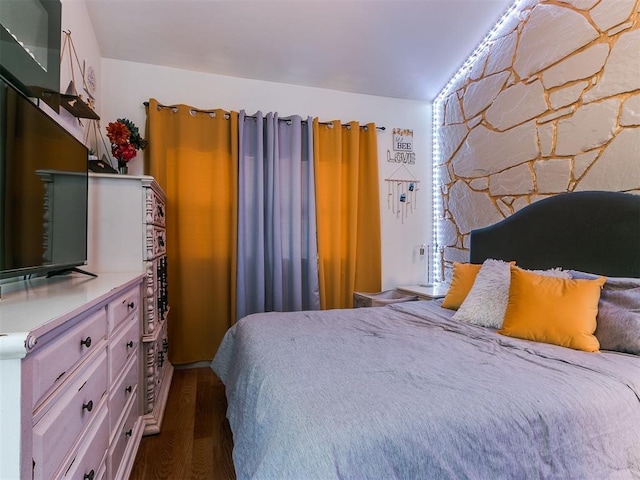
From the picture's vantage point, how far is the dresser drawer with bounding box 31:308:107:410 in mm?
688

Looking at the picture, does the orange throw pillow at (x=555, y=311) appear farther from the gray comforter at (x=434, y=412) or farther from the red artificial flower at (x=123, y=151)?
the red artificial flower at (x=123, y=151)

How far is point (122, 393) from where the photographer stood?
1407 mm

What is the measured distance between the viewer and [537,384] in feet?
3.59

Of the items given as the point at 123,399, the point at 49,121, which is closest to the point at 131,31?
the point at 49,121

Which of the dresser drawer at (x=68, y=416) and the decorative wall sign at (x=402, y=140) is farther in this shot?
the decorative wall sign at (x=402, y=140)

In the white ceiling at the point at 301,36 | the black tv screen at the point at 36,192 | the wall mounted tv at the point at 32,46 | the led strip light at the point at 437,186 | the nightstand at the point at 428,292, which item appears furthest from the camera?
the led strip light at the point at 437,186

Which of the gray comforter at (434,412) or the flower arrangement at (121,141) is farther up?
the flower arrangement at (121,141)

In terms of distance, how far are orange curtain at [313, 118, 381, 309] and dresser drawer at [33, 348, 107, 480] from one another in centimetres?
216

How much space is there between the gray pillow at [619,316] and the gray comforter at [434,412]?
7cm

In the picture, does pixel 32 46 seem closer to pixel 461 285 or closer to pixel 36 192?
pixel 36 192

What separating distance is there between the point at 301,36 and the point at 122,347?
250 centimetres

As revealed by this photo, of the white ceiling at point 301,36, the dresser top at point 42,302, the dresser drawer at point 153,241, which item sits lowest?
the dresser top at point 42,302

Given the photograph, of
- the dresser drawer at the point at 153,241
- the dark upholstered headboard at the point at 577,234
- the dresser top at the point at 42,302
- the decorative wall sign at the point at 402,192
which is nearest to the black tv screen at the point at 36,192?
the dresser top at the point at 42,302

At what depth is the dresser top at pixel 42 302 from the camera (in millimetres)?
626
